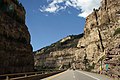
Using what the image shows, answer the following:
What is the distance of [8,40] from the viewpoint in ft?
189

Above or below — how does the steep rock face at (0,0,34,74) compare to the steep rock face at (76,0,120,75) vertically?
below

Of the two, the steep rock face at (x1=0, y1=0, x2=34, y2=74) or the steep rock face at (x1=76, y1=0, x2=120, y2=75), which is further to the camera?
the steep rock face at (x1=76, y1=0, x2=120, y2=75)

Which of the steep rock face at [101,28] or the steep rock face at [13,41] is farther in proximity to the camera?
the steep rock face at [101,28]

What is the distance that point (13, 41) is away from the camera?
202 ft

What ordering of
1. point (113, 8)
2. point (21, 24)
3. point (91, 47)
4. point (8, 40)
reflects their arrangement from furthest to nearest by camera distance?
point (91, 47)
point (113, 8)
point (21, 24)
point (8, 40)

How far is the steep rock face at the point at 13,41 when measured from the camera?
179ft

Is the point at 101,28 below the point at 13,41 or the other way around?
the other way around

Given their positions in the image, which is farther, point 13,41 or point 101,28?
point 101,28

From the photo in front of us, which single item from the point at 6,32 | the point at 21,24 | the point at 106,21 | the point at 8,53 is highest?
the point at 106,21

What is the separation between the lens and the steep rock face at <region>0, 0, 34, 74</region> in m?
54.7

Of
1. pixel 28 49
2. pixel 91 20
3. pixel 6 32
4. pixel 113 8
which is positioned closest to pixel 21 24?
pixel 28 49

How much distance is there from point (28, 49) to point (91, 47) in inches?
3004

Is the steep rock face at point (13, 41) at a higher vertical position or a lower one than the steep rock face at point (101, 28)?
lower

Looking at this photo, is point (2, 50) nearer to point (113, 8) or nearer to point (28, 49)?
point (28, 49)
